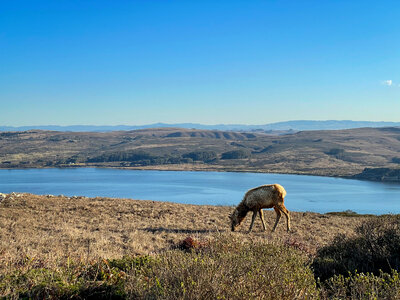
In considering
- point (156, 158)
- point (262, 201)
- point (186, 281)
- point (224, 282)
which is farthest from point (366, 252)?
point (156, 158)

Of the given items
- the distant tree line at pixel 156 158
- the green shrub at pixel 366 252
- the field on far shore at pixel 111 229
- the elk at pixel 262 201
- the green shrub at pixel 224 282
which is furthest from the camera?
the distant tree line at pixel 156 158

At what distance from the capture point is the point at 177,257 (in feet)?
18.1

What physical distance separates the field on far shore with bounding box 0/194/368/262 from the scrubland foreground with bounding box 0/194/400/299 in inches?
1.9

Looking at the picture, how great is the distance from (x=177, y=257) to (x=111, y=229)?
32.9ft

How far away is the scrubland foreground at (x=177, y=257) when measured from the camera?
432 centimetres

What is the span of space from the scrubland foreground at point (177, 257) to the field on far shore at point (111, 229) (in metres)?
0.05

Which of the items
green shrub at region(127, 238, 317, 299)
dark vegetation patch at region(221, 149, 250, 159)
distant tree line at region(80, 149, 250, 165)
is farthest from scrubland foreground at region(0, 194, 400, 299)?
dark vegetation patch at region(221, 149, 250, 159)

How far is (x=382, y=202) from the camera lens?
68.0m

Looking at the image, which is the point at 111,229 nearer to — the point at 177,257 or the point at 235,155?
the point at 177,257

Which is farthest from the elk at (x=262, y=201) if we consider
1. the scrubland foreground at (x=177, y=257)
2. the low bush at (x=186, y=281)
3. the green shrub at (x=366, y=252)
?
the low bush at (x=186, y=281)

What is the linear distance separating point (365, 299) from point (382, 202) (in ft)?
237

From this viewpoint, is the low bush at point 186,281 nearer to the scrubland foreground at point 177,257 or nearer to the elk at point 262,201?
the scrubland foreground at point 177,257

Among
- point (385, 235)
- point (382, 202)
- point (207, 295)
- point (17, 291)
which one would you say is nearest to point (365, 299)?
point (207, 295)

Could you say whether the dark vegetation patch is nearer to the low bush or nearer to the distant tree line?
the distant tree line
